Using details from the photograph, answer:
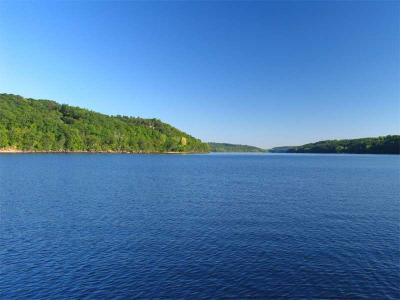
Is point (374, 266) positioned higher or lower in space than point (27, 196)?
lower

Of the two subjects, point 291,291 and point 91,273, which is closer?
point 291,291

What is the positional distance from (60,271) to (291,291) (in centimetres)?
1936

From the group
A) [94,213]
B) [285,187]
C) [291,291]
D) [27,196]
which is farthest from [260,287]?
[285,187]

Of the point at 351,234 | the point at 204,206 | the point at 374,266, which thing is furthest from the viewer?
the point at 204,206

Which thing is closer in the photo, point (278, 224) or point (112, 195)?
point (278, 224)

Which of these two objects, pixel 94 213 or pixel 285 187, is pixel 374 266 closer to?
pixel 94 213

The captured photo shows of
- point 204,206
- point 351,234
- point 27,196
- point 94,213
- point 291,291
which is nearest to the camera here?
point 291,291

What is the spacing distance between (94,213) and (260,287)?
3133 cm

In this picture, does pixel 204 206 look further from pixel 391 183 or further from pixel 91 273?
pixel 391 183

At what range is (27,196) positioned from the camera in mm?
60531

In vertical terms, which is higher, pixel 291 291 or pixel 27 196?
pixel 27 196

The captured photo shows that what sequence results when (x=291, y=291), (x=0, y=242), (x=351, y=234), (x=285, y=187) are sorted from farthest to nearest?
(x=285, y=187), (x=351, y=234), (x=0, y=242), (x=291, y=291)

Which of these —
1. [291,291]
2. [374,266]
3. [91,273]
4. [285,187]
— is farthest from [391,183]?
[91,273]

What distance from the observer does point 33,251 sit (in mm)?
32000
